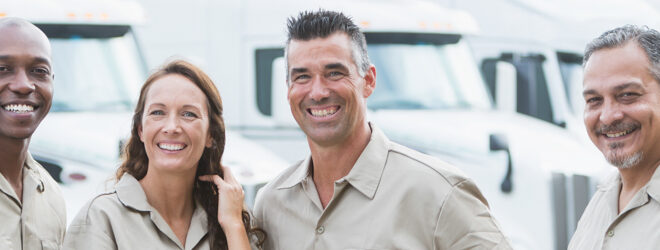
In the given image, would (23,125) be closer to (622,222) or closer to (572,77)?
(622,222)

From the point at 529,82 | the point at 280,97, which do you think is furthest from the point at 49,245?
the point at 529,82

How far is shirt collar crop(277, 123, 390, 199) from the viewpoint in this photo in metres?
3.63

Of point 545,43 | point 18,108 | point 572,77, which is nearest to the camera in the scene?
point 18,108

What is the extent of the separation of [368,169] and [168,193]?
0.77 metres

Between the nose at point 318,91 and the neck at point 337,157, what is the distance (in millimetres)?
196

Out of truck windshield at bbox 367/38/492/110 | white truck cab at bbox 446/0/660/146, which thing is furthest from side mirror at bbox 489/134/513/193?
white truck cab at bbox 446/0/660/146

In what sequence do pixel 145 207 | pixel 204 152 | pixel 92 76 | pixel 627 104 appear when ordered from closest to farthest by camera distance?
pixel 627 104, pixel 145 207, pixel 204 152, pixel 92 76

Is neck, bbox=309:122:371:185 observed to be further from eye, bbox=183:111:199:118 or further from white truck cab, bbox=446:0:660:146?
white truck cab, bbox=446:0:660:146

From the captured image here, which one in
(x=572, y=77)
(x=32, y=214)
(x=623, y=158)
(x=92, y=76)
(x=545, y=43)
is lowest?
(x=572, y=77)

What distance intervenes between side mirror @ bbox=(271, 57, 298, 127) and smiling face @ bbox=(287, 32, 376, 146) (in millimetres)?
4475

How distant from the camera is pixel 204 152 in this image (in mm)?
3936

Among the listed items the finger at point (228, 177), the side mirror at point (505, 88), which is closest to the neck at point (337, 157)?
the finger at point (228, 177)

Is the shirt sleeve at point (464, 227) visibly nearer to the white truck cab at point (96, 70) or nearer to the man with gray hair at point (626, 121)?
the man with gray hair at point (626, 121)

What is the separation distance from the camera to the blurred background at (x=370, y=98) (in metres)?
7.91
